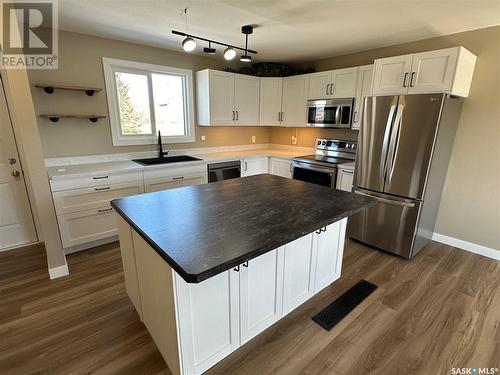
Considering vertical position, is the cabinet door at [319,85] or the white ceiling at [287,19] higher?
the white ceiling at [287,19]

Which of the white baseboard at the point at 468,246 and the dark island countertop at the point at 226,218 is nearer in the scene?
the dark island countertop at the point at 226,218

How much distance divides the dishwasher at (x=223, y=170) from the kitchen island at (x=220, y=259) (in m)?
1.66

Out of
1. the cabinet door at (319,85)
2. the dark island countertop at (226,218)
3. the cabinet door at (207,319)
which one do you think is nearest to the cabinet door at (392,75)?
the cabinet door at (319,85)

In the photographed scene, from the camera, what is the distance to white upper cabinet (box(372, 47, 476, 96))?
245cm

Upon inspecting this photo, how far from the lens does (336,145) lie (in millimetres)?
3920

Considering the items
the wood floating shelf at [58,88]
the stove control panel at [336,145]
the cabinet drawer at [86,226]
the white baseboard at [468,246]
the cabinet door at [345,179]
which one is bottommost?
the white baseboard at [468,246]

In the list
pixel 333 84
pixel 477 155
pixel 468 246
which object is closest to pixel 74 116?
pixel 333 84

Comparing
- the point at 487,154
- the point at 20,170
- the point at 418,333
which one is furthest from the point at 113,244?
the point at 487,154

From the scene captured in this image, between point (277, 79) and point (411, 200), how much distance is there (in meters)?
2.82

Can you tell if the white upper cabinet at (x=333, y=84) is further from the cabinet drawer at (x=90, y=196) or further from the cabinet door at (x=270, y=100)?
the cabinet drawer at (x=90, y=196)

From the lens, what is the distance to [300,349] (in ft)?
5.63

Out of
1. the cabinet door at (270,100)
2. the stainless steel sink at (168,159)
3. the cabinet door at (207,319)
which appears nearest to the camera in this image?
the cabinet door at (207,319)

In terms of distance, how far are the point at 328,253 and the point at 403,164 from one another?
1.39 metres

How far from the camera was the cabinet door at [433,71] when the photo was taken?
245cm
